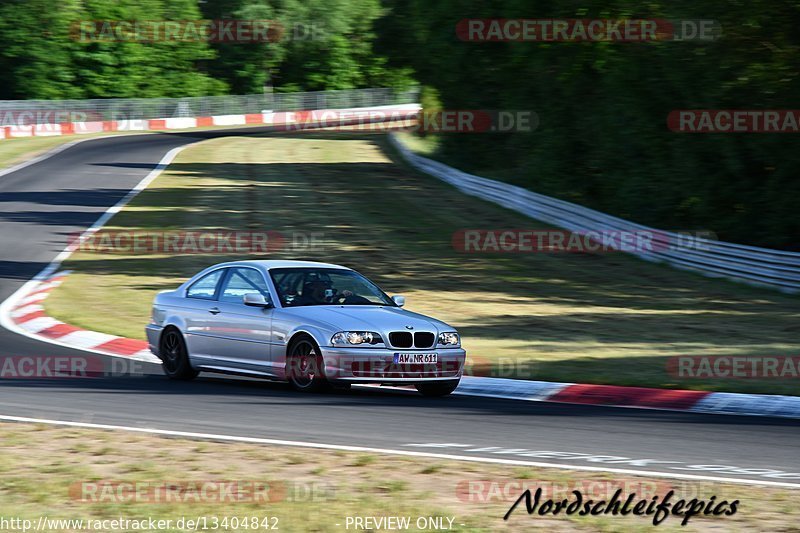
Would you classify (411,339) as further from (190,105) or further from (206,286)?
(190,105)

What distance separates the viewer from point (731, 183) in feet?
86.3

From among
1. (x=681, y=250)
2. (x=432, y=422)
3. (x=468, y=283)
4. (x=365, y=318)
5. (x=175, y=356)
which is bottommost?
(x=432, y=422)

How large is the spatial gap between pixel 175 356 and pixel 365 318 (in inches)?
98.2

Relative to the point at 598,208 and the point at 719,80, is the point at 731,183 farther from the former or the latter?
the point at 598,208

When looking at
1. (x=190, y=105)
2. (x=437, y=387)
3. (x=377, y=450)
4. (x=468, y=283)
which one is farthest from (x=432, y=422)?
(x=190, y=105)

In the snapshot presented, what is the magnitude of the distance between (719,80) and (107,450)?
64.4 ft

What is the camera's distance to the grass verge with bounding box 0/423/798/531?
6246 mm

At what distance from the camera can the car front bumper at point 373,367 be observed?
11.2m

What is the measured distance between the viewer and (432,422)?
31.9ft

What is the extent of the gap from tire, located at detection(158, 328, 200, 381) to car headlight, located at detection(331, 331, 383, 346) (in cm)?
227

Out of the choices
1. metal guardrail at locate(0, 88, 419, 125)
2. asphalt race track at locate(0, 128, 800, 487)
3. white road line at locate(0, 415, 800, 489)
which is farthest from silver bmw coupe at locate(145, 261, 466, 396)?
metal guardrail at locate(0, 88, 419, 125)

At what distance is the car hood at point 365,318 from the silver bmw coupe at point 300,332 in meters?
0.01

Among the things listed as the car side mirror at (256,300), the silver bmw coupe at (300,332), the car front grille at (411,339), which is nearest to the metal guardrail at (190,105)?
the silver bmw coupe at (300,332)

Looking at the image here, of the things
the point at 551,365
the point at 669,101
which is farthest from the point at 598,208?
the point at 551,365
